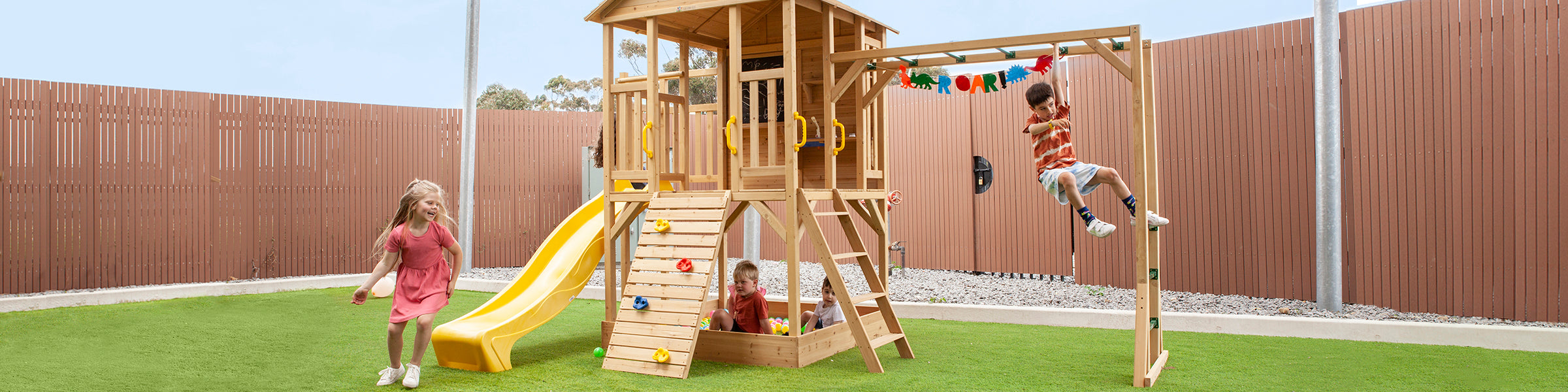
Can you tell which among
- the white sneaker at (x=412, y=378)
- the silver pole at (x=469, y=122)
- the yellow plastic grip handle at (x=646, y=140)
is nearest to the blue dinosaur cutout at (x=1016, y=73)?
the yellow plastic grip handle at (x=646, y=140)

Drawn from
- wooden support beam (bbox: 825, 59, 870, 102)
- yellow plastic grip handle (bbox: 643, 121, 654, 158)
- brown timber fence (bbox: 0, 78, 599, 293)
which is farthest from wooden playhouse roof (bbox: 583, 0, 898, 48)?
brown timber fence (bbox: 0, 78, 599, 293)

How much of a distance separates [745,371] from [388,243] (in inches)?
87.7

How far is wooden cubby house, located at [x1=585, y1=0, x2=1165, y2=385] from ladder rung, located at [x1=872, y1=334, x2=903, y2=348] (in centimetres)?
1

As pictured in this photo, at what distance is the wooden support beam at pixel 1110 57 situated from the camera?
5285 millimetres

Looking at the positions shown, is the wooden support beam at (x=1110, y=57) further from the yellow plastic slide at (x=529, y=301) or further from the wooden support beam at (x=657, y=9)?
the yellow plastic slide at (x=529, y=301)

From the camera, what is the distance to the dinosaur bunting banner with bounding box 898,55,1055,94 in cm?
572

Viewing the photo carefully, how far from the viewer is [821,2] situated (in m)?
6.50

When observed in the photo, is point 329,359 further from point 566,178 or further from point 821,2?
point 566,178

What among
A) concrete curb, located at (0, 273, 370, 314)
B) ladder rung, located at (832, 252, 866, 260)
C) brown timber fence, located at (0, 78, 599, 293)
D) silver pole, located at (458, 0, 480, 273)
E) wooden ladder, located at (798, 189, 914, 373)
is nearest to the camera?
wooden ladder, located at (798, 189, 914, 373)

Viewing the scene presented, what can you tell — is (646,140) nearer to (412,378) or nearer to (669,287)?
(669,287)

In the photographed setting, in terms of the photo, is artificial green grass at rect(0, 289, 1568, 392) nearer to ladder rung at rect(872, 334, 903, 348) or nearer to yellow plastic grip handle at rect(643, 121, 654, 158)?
ladder rung at rect(872, 334, 903, 348)

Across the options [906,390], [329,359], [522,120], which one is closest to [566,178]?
[522,120]

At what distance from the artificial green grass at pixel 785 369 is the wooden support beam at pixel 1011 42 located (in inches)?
78.0

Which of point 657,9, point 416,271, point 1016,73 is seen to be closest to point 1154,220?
point 1016,73
